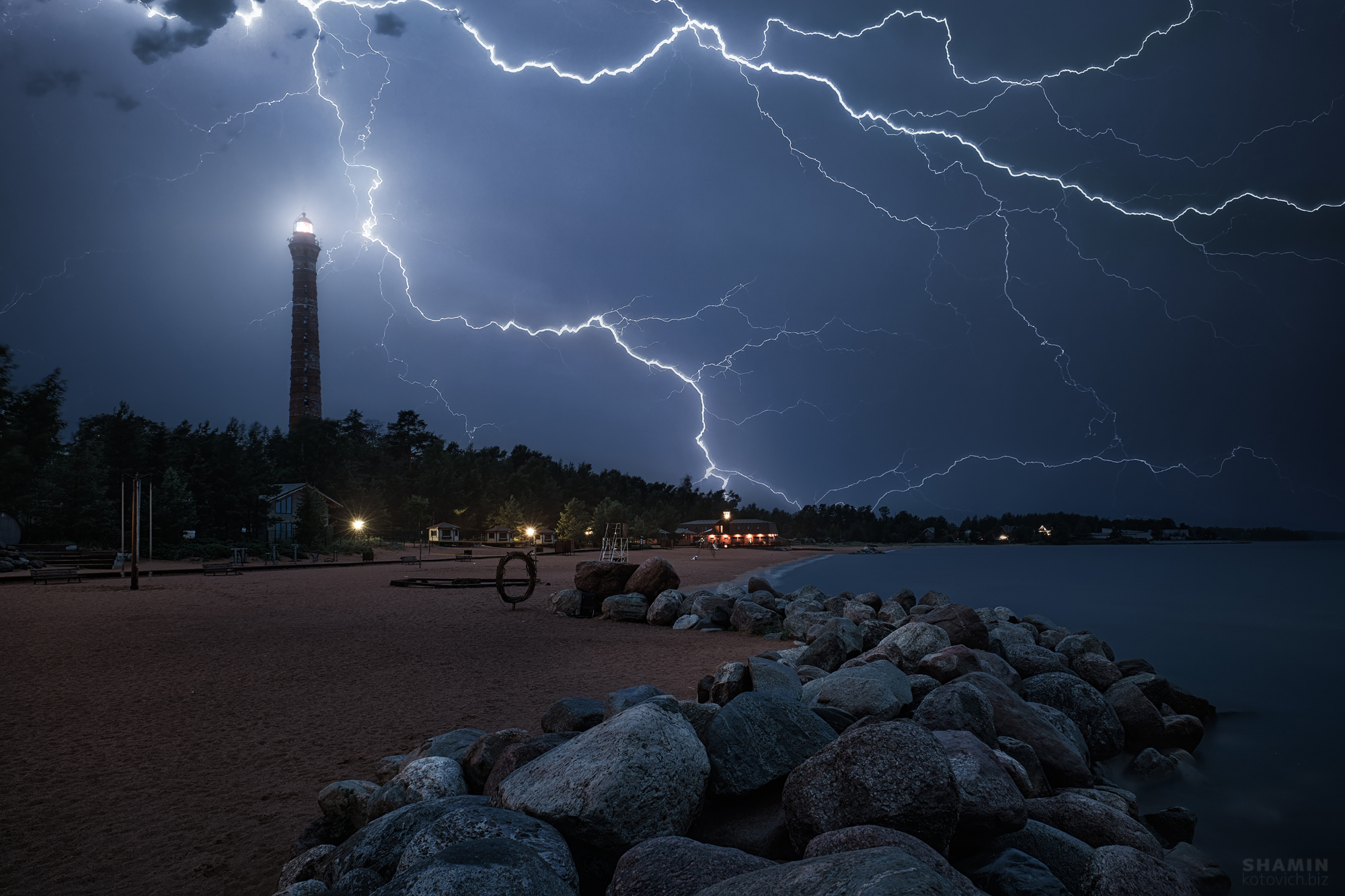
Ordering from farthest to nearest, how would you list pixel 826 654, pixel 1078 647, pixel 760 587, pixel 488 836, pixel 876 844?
pixel 760 587 → pixel 1078 647 → pixel 826 654 → pixel 488 836 → pixel 876 844

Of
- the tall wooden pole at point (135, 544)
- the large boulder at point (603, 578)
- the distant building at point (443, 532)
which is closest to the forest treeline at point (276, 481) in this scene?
the distant building at point (443, 532)

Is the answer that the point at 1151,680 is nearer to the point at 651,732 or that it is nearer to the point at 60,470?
the point at 651,732

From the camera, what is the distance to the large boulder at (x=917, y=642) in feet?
32.8

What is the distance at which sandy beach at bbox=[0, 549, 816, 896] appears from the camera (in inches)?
188

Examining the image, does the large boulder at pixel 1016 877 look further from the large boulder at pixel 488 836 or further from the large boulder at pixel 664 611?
the large boulder at pixel 664 611

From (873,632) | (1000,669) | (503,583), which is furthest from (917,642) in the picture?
(503,583)

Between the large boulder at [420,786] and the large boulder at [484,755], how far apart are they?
9 cm

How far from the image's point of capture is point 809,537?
529ft

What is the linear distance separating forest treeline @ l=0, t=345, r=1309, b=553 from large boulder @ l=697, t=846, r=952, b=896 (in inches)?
1840

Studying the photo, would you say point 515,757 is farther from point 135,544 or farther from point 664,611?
point 135,544

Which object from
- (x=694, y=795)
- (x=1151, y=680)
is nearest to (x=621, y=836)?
(x=694, y=795)

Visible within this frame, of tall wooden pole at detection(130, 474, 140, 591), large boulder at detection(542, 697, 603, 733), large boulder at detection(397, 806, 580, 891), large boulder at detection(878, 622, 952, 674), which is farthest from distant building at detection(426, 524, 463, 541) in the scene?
large boulder at detection(397, 806, 580, 891)

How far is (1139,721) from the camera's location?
950 cm

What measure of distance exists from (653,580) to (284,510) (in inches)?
2050
